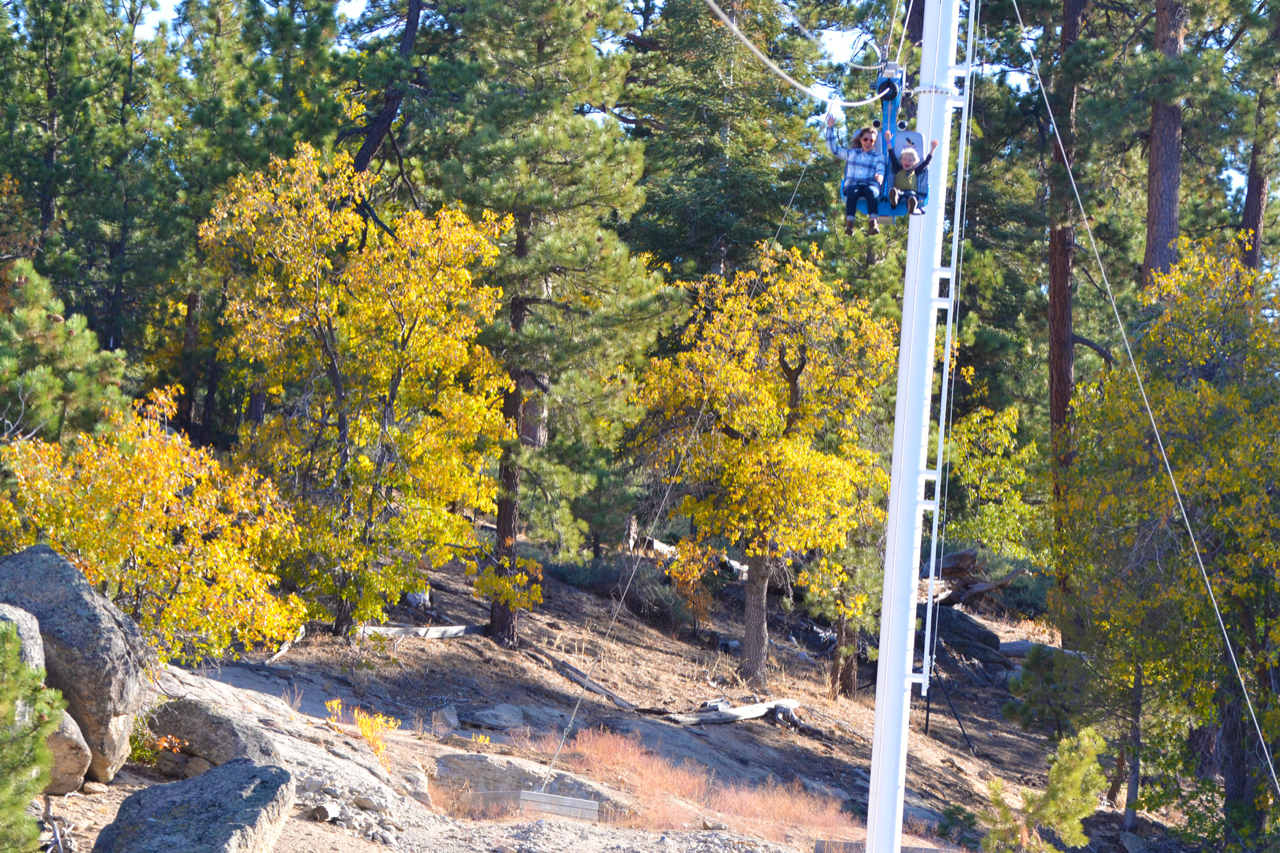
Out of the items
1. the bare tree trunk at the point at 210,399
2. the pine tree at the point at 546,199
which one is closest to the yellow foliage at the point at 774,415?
the pine tree at the point at 546,199

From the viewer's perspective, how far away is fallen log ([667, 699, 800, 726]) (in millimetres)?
21656

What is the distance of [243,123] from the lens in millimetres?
22641

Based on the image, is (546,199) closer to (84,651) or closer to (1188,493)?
(1188,493)

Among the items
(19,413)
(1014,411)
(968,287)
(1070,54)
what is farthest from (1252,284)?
(19,413)

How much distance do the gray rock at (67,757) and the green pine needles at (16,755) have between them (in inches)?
75.2

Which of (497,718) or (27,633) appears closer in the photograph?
(27,633)

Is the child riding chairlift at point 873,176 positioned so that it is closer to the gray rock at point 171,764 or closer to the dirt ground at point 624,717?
the dirt ground at point 624,717

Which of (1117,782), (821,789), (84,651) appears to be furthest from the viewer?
(1117,782)

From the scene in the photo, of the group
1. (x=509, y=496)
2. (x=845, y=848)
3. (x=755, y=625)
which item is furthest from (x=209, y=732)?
(x=755, y=625)

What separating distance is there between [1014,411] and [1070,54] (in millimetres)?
9327

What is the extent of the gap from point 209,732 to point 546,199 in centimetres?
1284

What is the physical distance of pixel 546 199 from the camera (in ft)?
68.4

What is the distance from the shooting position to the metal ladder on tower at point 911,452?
295 inches

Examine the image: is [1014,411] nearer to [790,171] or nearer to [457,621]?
[790,171]
